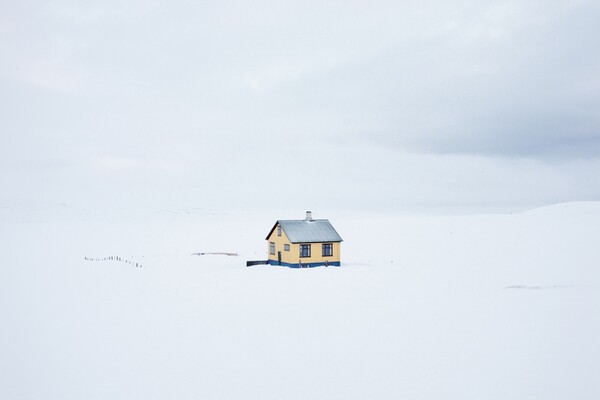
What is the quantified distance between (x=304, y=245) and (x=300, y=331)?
2539 centimetres

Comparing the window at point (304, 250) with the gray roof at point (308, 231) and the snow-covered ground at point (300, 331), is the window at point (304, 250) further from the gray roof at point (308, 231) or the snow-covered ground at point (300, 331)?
the snow-covered ground at point (300, 331)

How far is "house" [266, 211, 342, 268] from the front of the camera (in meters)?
40.5

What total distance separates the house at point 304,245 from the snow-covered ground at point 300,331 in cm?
427

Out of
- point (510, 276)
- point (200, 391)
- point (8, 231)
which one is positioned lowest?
point (200, 391)

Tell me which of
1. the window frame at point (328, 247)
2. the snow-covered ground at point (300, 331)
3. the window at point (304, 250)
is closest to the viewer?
the snow-covered ground at point (300, 331)

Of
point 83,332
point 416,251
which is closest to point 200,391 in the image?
point 83,332

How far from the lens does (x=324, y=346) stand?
13.8m

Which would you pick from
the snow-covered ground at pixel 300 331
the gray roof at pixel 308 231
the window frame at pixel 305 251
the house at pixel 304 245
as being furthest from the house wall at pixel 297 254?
the snow-covered ground at pixel 300 331

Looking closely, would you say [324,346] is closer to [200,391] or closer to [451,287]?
[200,391]

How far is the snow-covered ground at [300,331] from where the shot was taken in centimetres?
1077

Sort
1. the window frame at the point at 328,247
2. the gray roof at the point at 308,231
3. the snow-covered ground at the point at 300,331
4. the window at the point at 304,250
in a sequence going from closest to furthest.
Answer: the snow-covered ground at the point at 300,331, the window at the point at 304,250, the gray roof at the point at 308,231, the window frame at the point at 328,247

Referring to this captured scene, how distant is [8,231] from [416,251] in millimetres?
50616

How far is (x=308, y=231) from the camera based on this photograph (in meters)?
42.2

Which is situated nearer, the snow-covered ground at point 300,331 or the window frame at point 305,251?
the snow-covered ground at point 300,331
